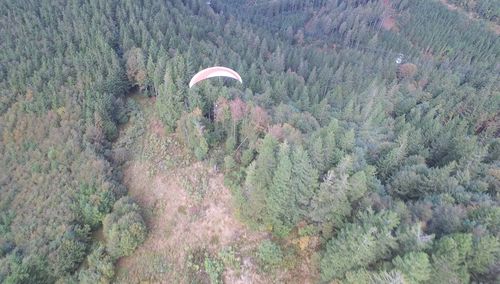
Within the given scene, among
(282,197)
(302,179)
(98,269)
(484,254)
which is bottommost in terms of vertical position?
(98,269)

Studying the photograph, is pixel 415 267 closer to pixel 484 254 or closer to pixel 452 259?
pixel 452 259

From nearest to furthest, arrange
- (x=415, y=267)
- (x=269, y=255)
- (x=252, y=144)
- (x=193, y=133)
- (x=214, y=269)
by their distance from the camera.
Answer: (x=415, y=267)
(x=269, y=255)
(x=214, y=269)
(x=252, y=144)
(x=193, y=133)

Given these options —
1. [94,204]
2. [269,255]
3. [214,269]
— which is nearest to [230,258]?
[214,269]

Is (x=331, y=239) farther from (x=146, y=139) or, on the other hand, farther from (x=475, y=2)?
(x=475, y=2)

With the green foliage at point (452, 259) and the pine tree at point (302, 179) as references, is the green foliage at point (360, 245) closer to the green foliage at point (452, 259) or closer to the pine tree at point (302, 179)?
the green foliage at point (452, 259)

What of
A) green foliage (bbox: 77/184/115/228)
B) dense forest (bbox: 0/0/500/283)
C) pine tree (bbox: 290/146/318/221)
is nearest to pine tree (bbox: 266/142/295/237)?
dense forest (bbox: 0/0/500/283)

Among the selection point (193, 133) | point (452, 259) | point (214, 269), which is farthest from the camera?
point (193, 133)

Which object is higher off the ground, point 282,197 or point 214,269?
point 282,197

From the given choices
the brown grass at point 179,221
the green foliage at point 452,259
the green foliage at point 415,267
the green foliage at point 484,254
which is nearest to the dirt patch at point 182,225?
the brown grass at point 179,221
